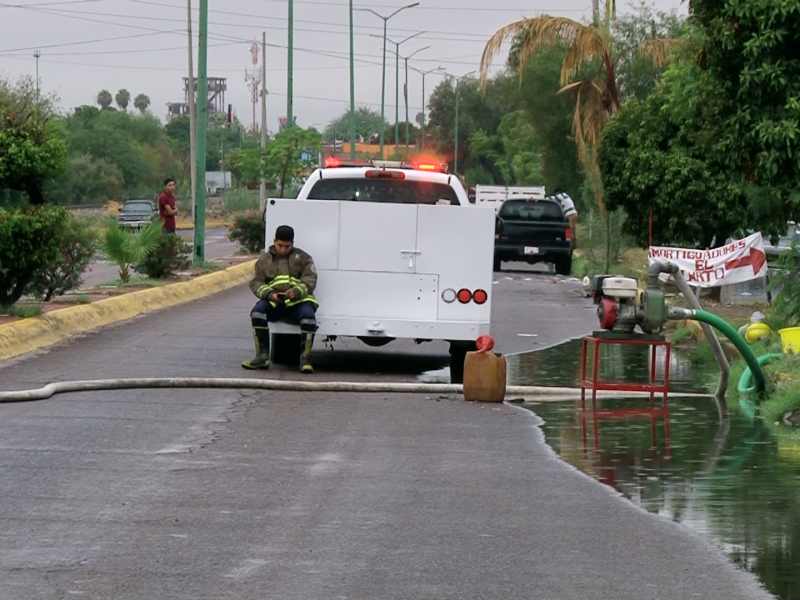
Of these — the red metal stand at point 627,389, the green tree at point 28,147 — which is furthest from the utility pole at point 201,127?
the red metal stand at point 627,389

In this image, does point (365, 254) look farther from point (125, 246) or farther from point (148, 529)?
point (125, 246)

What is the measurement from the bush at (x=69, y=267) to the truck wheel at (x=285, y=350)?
4.86 m

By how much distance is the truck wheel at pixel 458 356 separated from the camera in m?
14.8

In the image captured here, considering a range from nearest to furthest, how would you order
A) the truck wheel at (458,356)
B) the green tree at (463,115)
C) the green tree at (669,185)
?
1. the truck wheel at (458,356)
2. the green tree at (669,185)
3. the green tree at (463,115)

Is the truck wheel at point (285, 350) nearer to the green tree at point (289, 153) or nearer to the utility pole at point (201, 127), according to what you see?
the utility pole at point (201, 127)

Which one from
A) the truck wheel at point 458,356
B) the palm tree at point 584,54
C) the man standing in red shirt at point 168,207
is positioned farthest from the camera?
the palm tree at point 584,54

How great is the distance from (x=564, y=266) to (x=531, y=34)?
7995mm

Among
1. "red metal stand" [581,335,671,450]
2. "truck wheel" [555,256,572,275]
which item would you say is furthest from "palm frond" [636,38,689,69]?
Answer: "red metal stand" [581,335,671,450]

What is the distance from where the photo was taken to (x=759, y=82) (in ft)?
42.7

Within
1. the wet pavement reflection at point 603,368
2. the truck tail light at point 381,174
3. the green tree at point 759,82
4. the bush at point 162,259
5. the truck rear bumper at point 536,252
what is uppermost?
the green tree at point 759,82

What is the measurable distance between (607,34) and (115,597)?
92.4ft

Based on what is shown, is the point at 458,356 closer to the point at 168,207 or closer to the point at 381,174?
the point at 381,174

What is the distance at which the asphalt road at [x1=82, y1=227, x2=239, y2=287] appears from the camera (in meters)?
30.8

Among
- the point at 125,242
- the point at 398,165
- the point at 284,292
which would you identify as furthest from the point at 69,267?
the point at 284,292
